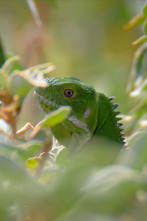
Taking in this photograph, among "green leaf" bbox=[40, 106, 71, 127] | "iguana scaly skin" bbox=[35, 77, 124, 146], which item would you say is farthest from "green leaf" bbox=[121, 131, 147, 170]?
→ "iguana scaly skin" bbox=[35, 77, 124, 146]

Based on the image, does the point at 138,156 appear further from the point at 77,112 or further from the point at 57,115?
the point at 77,112

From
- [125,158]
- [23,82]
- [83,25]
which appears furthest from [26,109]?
[125,158]

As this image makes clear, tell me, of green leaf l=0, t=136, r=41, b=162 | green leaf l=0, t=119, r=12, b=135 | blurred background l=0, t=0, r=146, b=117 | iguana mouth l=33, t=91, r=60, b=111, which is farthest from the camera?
blurred background l=0, t=0, r=146, b=117

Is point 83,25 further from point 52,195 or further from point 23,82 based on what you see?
point 52,195

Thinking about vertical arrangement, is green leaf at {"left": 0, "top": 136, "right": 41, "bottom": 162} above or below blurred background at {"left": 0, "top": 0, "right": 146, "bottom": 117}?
below

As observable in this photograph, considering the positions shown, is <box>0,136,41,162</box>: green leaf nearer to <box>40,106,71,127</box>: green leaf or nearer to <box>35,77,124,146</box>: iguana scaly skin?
<box>40,106,71,127</box>: green leaf

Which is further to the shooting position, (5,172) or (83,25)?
(83,25)

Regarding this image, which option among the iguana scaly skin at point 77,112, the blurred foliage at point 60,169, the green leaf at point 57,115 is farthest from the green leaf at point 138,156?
the iguana scaly skin at point 77,112

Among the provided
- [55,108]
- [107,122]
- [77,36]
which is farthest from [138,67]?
[77,36]
